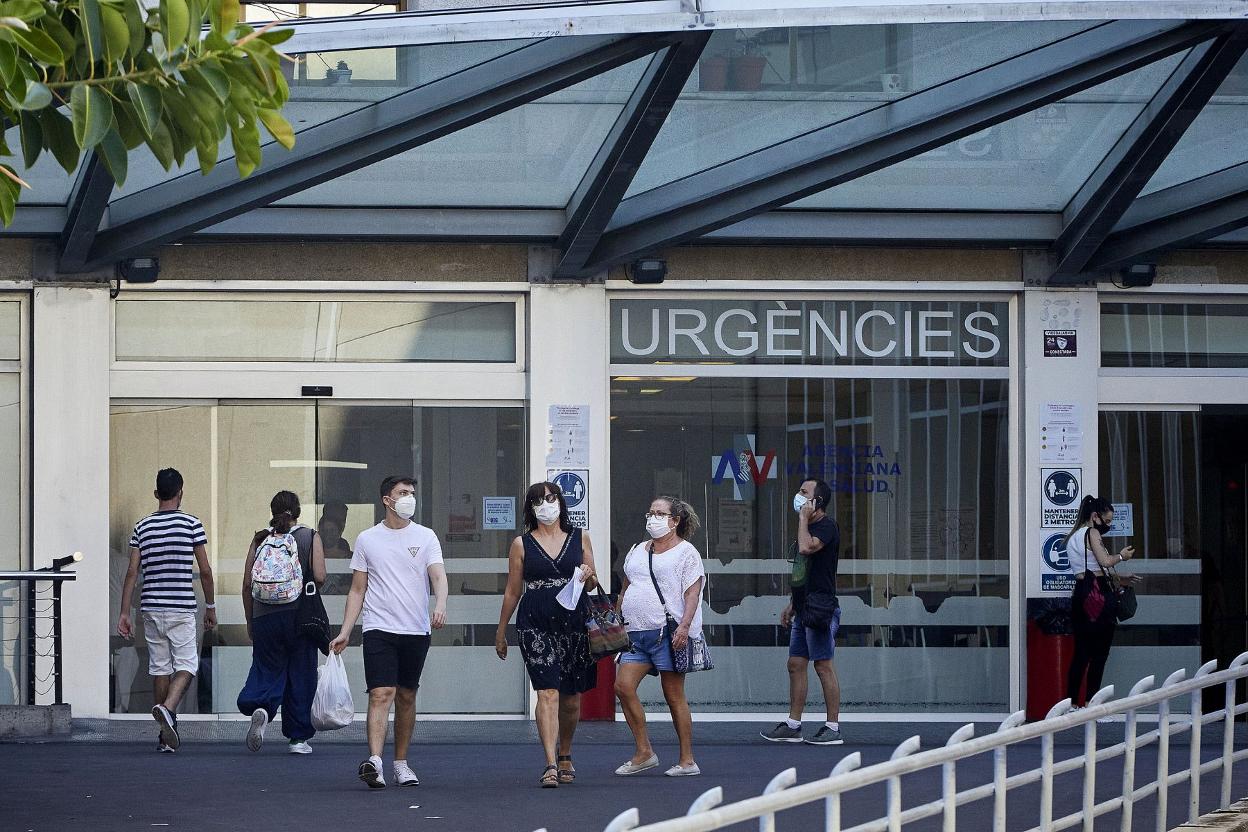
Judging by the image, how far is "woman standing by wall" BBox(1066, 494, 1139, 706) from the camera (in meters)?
11.9

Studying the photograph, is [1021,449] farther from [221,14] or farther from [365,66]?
[221,14]

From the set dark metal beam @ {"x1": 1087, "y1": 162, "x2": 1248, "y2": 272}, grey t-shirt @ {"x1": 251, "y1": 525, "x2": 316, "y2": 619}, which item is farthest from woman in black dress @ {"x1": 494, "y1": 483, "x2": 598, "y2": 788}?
dark metal beam @ {"x1": 1087, "y1": 162, "x2": 1248, "y2": 272}

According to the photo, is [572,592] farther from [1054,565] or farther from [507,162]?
[1054,565]

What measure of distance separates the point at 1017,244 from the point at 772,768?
4.68m

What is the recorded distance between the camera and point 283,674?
1073 centimetres

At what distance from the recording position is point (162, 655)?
35.7 feet

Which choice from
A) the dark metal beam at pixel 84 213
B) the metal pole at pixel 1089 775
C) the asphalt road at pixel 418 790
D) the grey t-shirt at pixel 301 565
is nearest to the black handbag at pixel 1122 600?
the asphalt road at pixel 418 790

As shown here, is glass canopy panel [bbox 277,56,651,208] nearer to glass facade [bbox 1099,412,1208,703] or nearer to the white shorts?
the white shorts

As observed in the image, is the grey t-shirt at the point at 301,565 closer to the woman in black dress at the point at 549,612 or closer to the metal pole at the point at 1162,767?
the woman in black dress at the point at 549,612

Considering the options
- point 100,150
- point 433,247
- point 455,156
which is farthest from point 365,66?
point 100,150

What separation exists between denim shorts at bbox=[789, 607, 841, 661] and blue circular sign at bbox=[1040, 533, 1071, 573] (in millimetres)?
2349

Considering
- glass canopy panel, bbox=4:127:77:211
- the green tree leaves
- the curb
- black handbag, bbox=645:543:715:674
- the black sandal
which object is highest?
glass canopy panel, bbox=4:127:77:211

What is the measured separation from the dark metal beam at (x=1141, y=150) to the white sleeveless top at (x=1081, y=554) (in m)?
1.91

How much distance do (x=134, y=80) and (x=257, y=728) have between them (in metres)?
7.20
